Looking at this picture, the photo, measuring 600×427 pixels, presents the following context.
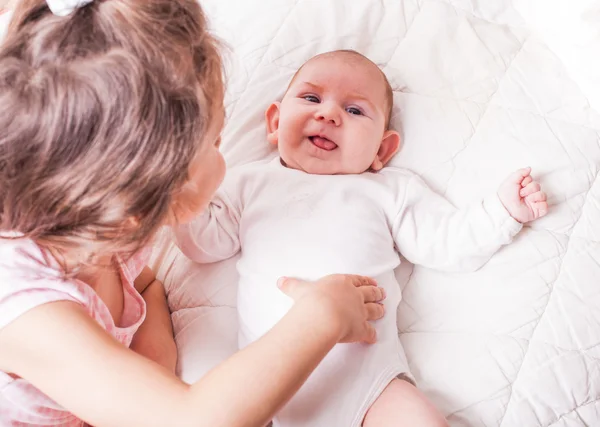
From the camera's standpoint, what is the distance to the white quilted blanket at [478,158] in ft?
3.16

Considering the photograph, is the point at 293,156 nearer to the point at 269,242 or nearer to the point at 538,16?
the point at 269,242

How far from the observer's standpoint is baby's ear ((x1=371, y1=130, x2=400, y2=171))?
115cm

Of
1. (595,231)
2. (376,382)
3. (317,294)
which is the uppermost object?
(595,231)

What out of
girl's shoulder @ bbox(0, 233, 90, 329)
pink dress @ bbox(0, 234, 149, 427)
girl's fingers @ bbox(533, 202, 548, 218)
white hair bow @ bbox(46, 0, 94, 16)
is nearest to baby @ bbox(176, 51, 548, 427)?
girl's fingers @ bbox(533, 202, 548, 218)

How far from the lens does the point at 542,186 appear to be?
42.2 inches

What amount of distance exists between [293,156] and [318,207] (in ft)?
0.40

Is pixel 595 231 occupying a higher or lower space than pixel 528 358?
higher

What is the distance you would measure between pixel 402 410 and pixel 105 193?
499 millimetres

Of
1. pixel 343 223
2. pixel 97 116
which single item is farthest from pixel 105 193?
pixel 343 223

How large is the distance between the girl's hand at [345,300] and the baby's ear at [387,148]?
0.27m

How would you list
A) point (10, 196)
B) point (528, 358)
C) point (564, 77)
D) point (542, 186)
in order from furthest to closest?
point (564, 77), point (542, 186), point (528, 358), point (10, 196)

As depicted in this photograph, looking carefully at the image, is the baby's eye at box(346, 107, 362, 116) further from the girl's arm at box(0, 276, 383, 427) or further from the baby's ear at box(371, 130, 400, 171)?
the girl's arm at box(0, 276, 383, 427)

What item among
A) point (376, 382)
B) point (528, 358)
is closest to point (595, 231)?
point (528, 358)

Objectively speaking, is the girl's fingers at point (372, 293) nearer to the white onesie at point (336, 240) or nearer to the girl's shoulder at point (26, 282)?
the white onesie at point (336, 240)
